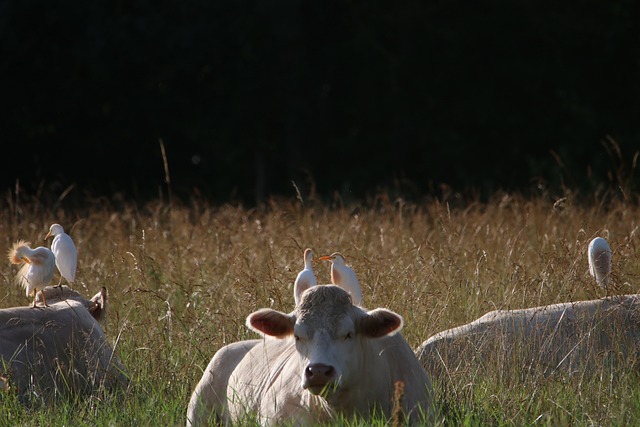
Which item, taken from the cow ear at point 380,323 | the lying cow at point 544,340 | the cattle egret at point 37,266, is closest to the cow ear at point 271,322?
the cow ear at point 380,323

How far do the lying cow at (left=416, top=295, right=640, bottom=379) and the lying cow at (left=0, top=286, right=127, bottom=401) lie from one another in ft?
5.39

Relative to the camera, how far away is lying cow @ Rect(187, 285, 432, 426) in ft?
15.2

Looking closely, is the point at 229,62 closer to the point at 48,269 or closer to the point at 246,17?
the point at 246,17

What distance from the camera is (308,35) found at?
22.8 meters

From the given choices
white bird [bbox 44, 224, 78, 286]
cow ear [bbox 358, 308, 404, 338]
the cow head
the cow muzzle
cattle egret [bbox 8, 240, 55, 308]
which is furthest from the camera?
white bird [bbox 44, 224, 78, 286]

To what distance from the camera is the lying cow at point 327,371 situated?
4.64 m

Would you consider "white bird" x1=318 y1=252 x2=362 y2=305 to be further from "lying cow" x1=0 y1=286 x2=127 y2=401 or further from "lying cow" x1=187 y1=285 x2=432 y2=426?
"lying cow" x1=0 y1=286 x2=127 y2=401

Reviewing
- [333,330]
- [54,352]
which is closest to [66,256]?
[54,352]

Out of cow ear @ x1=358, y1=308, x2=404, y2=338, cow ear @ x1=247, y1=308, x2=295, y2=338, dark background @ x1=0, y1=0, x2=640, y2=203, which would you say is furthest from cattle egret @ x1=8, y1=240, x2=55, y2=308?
dark background @ x1=0, y1=0, x2=640, y2=203

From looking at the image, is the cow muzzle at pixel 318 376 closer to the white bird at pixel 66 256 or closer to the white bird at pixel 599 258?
the white bird at pixel 599 258

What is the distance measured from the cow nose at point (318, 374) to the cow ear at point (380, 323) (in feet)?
1.33

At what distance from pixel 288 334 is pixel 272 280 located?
5.29ft

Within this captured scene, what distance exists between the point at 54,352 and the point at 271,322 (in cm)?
156

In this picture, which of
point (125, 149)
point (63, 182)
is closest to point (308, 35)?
point (125, 149)
